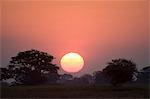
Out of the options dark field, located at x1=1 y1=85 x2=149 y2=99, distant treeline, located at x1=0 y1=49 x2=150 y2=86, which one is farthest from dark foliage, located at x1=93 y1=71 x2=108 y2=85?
dark field, located at x1=1 y1=85 x2=149 y2=99

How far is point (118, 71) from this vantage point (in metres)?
55.2

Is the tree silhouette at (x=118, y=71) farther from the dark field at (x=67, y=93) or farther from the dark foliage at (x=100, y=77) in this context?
the dark field at (x=67, y=93)

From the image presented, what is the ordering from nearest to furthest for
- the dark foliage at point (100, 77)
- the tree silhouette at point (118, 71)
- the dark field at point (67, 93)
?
the dark field at point (67, 93)
the tree silhouette at point (118, 71)
the dark foliage at point (100, 77)

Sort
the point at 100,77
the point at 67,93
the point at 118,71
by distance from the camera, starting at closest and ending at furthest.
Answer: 1. the point at 67,93
2. the point at 118,71
3. the point at 100,77

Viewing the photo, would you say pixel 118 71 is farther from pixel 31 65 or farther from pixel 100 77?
pixel 100 77

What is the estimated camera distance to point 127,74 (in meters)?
55.7

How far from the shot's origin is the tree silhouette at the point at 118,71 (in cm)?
5447

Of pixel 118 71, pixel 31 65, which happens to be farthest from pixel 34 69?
pixel 118 71

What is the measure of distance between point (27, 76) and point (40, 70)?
84.5 inches

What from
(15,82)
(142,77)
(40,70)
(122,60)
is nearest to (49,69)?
(40,70)

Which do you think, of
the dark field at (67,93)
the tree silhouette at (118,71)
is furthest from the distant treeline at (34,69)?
the dark field at (67,93)

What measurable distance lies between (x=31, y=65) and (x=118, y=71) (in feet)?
52.9

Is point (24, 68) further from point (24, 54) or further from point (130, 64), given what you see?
point (130, 64)

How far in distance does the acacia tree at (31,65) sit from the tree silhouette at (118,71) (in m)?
10.2
